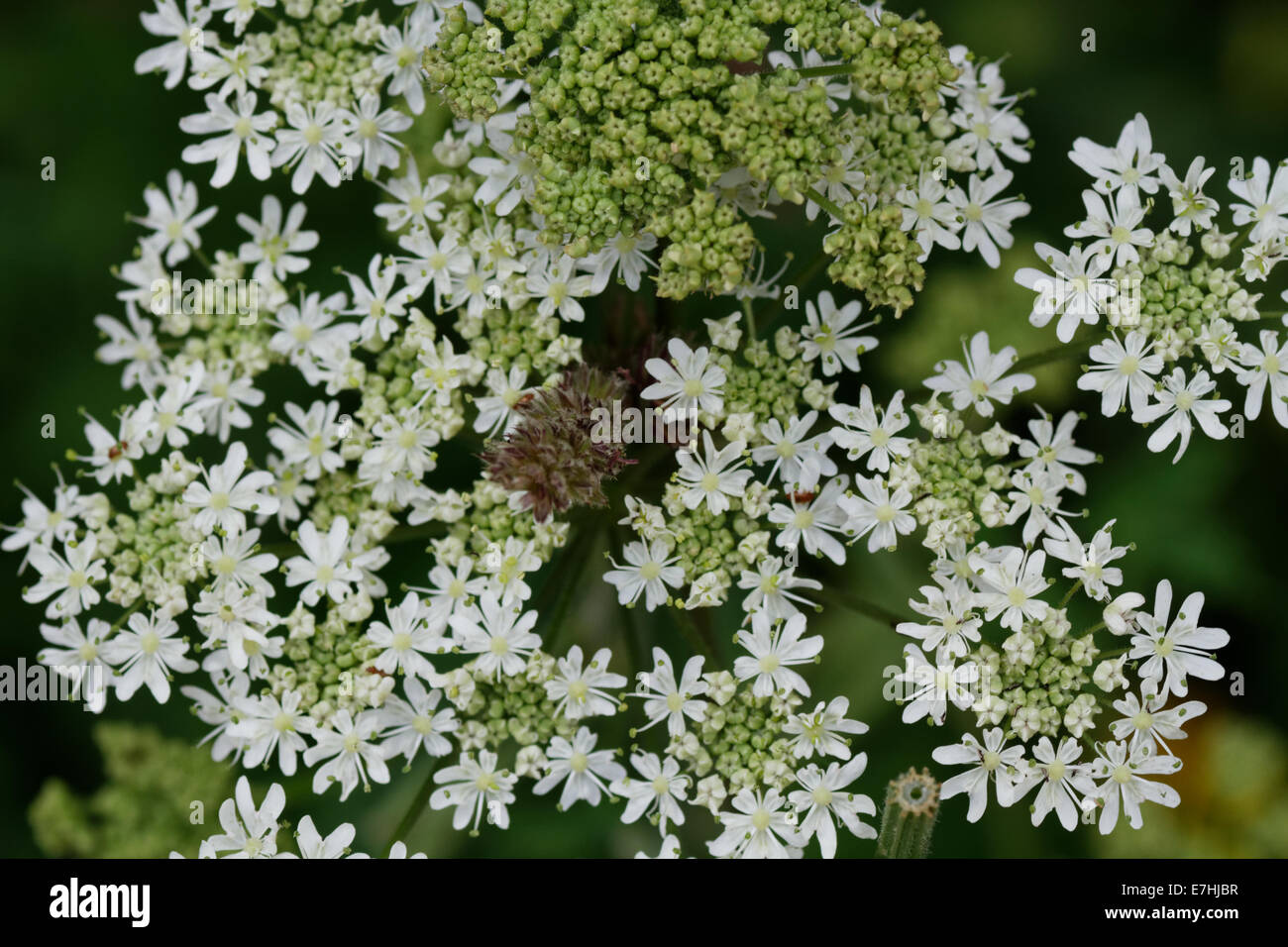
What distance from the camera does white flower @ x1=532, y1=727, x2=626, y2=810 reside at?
5.09m

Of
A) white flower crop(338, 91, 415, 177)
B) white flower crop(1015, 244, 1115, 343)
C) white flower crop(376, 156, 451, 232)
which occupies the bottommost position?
white flower crop(1015, 244, 1115, 343)

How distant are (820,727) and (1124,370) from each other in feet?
6.91

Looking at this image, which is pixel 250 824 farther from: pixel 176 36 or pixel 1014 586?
pixel 176 36

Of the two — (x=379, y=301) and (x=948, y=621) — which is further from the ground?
(x=379, y=301)

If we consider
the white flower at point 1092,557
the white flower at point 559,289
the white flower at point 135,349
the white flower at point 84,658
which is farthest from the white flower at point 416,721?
the white flower at point 1092,557

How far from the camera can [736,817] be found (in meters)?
4.93

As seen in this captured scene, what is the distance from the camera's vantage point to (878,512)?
501 cm

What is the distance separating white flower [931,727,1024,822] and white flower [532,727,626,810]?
57.4 inches

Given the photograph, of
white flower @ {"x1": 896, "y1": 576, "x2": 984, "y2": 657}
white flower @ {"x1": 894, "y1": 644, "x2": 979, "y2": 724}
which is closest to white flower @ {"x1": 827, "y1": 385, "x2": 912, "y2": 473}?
white flower @ {"x1": 896, "y1": 576, "x2": 984, "y2": 657}

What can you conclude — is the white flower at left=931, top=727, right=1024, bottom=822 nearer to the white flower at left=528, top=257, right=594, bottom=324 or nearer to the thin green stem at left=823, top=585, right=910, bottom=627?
the thin green stem at left=823, top=585, right=910, bottom=627

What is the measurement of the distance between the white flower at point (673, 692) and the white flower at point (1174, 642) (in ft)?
6.33

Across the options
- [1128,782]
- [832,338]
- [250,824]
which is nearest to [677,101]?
[832,338]
